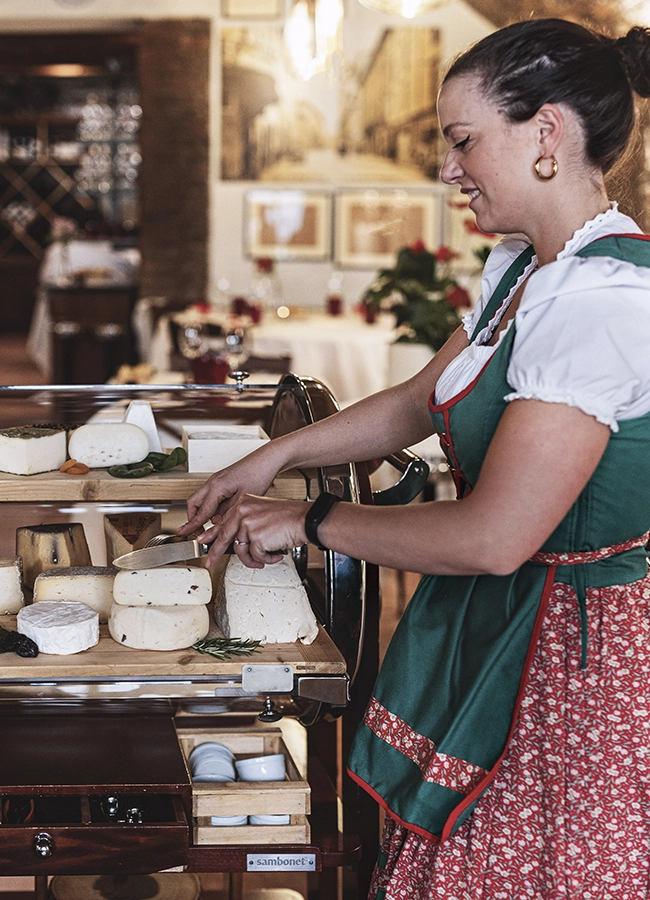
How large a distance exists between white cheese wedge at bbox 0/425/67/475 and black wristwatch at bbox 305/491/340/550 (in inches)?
23.9

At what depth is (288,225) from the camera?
833 centimetres

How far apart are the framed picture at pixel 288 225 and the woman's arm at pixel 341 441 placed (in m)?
6.93

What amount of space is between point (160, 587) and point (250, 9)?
24.5 ft

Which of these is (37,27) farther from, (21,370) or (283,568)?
(283,568)

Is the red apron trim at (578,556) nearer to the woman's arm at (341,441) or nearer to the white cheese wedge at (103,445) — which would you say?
the woman's arm at (341,441)

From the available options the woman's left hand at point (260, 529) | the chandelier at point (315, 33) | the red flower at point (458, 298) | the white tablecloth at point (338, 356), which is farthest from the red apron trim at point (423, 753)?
the chandelier at point (315, 33)

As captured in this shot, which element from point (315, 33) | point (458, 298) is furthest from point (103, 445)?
point (315, 33)

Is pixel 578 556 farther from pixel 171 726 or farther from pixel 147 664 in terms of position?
pixel 171 726

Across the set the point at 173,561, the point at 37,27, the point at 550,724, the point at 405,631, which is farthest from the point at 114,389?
the point at 37,27

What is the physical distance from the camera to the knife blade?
136cm

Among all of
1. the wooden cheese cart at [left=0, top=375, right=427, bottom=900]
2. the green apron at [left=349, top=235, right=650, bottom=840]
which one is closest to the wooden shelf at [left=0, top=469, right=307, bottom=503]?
the wooden cheese cart at [left=0, top=375, right=427, bottom=900]

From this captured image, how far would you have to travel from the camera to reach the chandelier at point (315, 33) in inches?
238

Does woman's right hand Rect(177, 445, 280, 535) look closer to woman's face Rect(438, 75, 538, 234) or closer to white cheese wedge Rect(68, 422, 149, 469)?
white cheese wedge Rect(68, 422, 149, 469)

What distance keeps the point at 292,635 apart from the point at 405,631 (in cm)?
17
